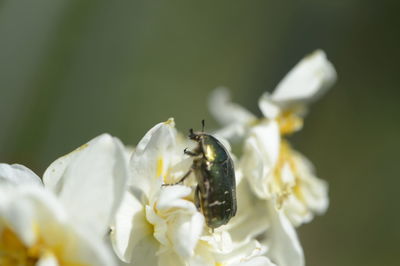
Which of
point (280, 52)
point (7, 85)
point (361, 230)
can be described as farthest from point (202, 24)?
point (7, 85)

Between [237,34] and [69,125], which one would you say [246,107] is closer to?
[237,34]

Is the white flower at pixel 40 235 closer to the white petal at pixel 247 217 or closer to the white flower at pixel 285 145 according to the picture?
the white petal at pixel 247 217

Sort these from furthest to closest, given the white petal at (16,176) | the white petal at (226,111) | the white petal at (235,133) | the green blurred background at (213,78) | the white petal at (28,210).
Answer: the green blurred background at (213,78)
the white petal at (226,111)
the white petal at (235,133)
the white petal at (16,176)
the white petal at (28,210)

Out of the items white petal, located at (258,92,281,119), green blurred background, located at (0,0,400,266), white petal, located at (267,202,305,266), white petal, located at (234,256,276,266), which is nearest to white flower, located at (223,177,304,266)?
white petal, located at (267,202,305,266)

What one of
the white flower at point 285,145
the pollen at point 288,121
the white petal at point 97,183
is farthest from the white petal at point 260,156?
the white petal at point 97,183

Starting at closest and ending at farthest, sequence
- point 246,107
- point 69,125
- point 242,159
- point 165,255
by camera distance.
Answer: point 165,255 < point 242,159 < point 69,125 < point 246,107

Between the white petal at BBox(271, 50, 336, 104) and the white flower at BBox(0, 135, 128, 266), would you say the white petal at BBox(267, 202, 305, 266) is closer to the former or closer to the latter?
the white petal at BBox(271, 50, 336, 104)

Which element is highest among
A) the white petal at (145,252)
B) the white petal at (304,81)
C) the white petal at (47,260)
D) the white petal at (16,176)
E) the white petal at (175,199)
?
the white petal at (304,81)

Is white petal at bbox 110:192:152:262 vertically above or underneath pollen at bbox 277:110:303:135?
underneath
